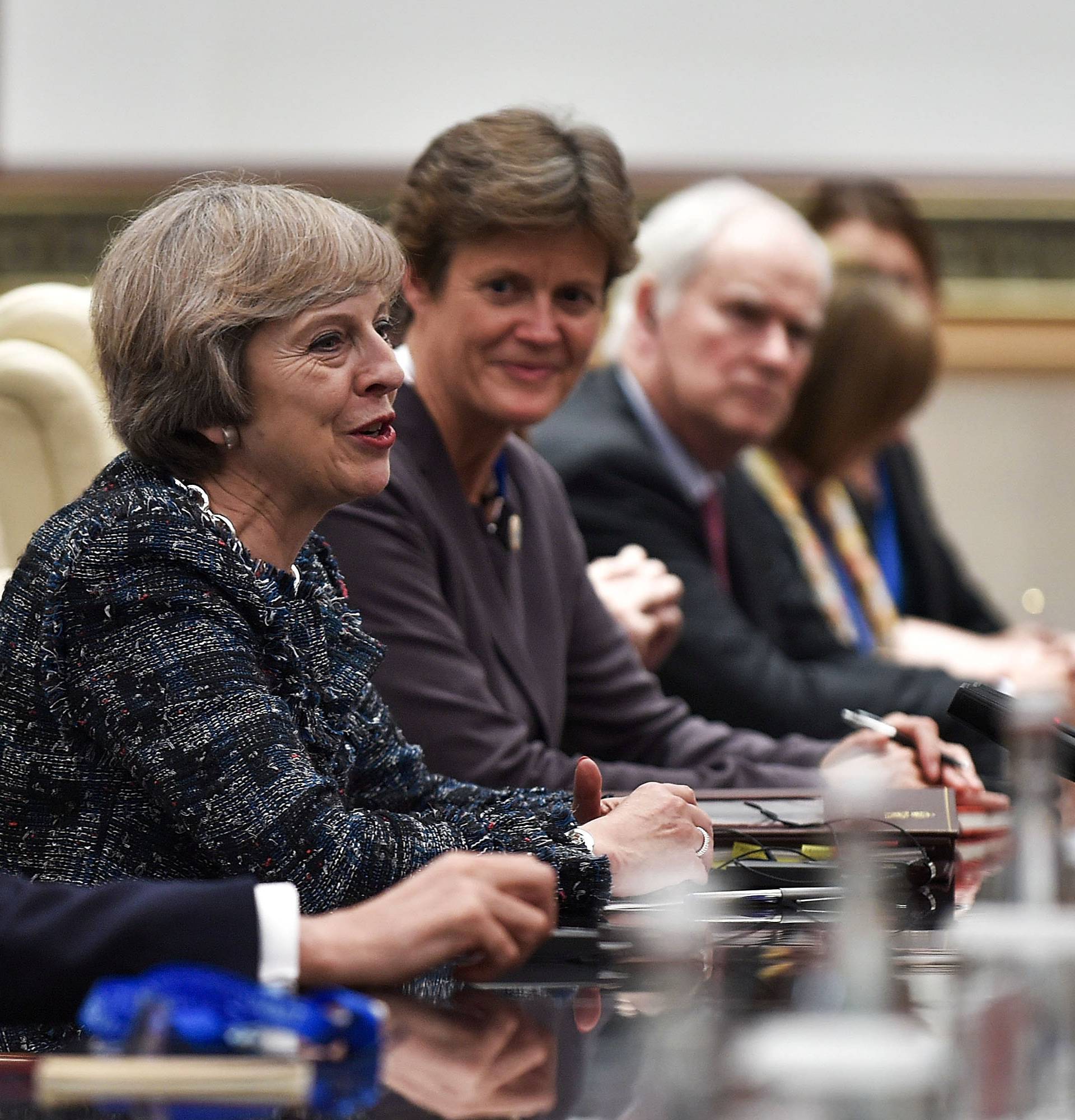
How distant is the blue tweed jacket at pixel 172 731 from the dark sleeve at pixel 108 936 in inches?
5.2

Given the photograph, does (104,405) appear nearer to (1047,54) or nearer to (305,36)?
(305,36)

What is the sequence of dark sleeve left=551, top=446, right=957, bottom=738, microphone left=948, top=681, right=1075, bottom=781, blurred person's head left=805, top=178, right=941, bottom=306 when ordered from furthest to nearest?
blurred person's head left=805, top=178, right=941, bottom=306 → dark sleeve left=551, top=446, right=957, bottom=738 → microphone left=948, top=681, right=1075, bottom=781

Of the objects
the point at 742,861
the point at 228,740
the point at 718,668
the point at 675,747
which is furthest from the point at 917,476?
the point at 228,740

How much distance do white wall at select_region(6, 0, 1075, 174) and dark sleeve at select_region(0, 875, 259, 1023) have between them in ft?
13.5

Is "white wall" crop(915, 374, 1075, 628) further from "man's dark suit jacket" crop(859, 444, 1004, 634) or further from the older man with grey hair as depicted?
the older man with grey hair

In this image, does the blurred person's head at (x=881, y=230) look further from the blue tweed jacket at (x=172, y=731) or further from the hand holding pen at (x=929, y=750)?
the blue tweed jacket at (x=172, y=731)

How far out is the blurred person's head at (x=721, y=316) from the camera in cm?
340

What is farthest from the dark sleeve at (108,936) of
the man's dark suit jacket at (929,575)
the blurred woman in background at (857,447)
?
the man's dark suit jacket at (929,575)

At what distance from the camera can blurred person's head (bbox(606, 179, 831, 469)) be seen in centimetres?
340

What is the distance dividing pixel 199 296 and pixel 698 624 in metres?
1.68

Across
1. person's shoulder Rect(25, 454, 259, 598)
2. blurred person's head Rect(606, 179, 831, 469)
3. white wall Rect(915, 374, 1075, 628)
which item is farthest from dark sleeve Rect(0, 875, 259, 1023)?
white wall Rect(915, 374, 1075, 628)

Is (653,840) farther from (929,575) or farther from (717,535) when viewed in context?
(929,575)

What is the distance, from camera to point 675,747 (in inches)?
92.7

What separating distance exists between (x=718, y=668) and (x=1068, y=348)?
110 inches
